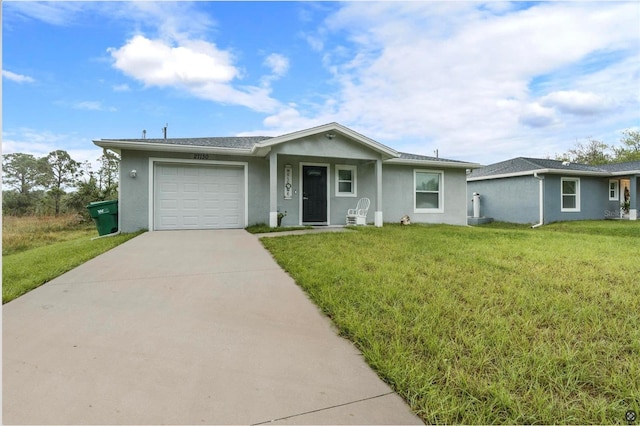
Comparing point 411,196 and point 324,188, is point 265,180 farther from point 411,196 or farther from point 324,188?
point 411,196

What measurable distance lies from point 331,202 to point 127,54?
790 cm

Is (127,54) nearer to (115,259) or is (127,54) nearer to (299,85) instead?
(299,85)

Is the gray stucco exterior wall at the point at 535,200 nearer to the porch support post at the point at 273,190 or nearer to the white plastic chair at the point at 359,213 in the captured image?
the white plastic chair at the point at 359,213

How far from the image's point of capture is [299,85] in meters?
11.6

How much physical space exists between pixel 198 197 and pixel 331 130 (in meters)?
4.43

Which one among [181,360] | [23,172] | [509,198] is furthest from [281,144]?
[23,172]

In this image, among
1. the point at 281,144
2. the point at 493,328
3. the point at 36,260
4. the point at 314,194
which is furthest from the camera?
the point at 314,194

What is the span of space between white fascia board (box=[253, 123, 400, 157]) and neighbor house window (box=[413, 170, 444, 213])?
2383mm

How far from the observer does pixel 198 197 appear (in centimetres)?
904

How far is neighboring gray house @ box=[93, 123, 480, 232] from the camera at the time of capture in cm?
846

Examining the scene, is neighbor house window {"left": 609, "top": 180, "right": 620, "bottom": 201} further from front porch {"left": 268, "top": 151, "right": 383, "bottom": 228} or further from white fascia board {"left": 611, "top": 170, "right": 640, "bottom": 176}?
front porch {"left": 268, "top": 151, "right": 383, "bottom": 228}

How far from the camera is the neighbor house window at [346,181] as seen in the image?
34.0ft

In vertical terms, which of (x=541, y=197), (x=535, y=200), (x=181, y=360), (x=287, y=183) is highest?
(x=287, y=183)

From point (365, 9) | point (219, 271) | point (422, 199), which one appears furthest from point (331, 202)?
point (219, 271)
